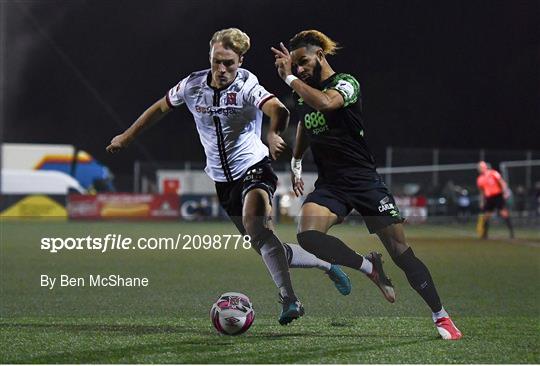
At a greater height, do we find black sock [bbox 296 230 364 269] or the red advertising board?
black sock [bbox 296 230 364 269]

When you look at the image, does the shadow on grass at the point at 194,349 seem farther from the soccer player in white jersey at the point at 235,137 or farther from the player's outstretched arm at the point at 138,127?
the player's outstretched arm at the point at 138,127

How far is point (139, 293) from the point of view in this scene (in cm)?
783

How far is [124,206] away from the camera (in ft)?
75.9

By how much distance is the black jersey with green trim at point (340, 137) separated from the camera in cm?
559

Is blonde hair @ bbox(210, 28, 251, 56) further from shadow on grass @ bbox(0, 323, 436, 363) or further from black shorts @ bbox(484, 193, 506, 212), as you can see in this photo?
black shorts @ bbox(484, 193, 506, 212)

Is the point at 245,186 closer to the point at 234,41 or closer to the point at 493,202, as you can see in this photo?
the point at 234,41

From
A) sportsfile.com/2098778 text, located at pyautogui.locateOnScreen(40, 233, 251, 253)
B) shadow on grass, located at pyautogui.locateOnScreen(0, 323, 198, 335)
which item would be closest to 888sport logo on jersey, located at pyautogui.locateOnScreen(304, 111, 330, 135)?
shadow on grass, located at pyautogui.locateOnScreen(0, 323, 198, 335)

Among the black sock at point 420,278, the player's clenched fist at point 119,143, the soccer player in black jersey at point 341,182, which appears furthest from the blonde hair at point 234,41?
the black sock at point 420,278

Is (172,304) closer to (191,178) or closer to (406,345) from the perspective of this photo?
(406,345)

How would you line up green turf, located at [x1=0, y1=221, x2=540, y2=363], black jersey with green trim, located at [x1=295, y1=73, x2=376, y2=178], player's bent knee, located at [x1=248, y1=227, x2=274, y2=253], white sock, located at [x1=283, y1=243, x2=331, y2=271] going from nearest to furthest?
green turf, located at [x1=0, y1=221, x2=540, y2=363] → black jersey with green trim, located at [x1=295, y1=73, x2=376, y2=178] → player's bent knee, located at [x1=248, y1=227, x2=274, y2=253] → white sock, located at [x1=283, y1=243, x2=331, y2=271]

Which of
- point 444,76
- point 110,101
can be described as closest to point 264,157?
point 444,76

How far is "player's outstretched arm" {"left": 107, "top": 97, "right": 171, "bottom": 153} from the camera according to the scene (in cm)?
599

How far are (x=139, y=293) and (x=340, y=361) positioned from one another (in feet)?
11.9

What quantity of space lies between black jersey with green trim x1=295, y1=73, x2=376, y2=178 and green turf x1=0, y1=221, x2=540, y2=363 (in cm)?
114
